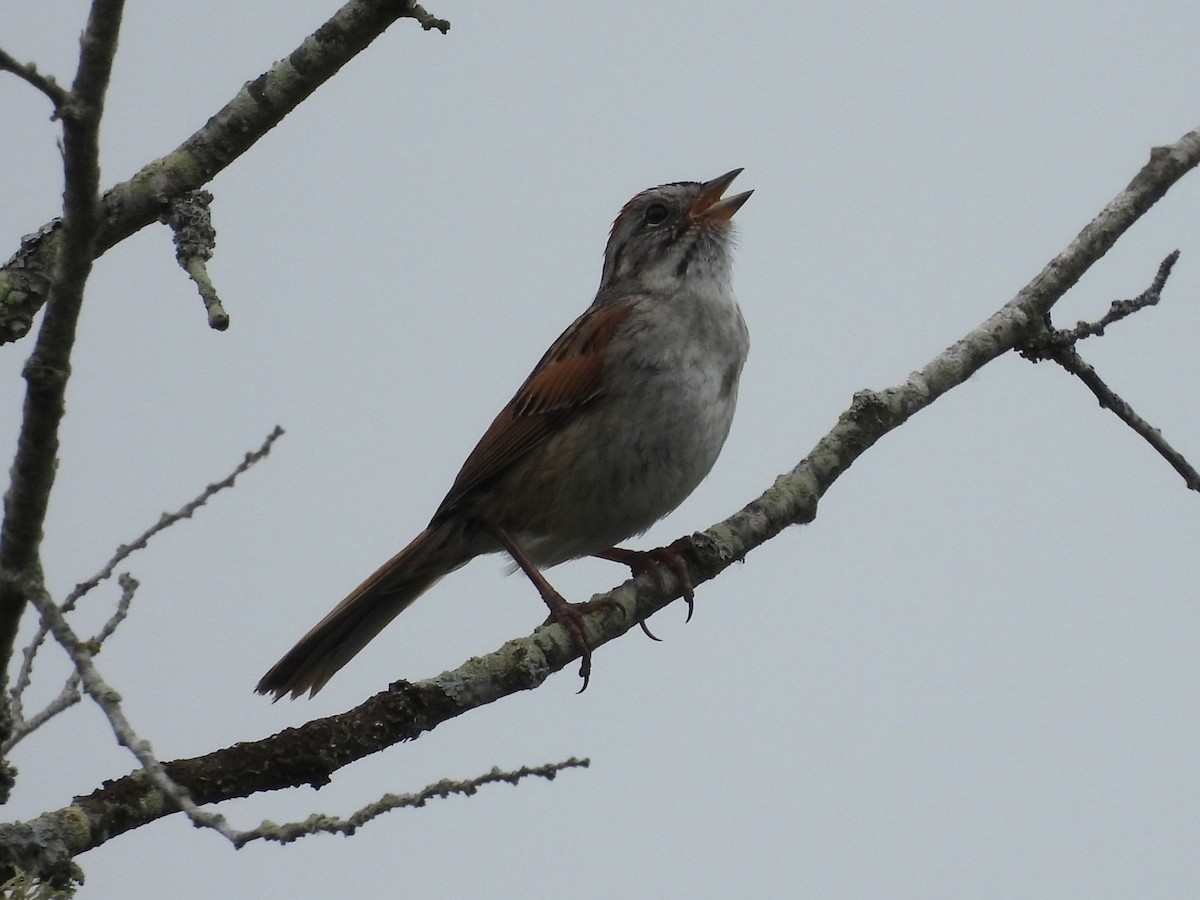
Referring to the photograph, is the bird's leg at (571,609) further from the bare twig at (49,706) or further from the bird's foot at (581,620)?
the bare twig at (49,706)

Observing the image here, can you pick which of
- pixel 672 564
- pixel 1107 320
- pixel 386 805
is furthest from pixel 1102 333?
pixel 386 805

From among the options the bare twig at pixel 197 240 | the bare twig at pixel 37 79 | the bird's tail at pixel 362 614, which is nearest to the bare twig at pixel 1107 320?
the bird's tail at pixel 362 614

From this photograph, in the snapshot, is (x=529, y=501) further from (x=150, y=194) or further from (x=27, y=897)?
(x=27, y=897)

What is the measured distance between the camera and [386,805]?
2.77 metres

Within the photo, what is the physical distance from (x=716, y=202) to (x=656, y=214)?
28cm

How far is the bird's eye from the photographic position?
6496 mm

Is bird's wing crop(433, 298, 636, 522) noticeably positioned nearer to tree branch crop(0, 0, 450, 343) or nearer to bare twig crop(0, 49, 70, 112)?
tree branch crop(0, 0, 450, 343)

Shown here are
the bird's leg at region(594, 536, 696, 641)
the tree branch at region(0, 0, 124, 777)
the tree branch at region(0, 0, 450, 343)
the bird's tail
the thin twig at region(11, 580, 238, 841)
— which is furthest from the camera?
the bird's tail

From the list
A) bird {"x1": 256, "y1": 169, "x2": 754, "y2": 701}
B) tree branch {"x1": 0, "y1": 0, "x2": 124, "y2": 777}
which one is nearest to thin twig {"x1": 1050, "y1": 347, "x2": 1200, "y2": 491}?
bird {"x1": 256, "y1": 169, "x2": 754, "y2": 701}

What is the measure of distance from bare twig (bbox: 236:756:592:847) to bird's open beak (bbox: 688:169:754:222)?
3.62m

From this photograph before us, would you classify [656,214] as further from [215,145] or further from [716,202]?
[215,145]

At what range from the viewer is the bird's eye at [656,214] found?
650 centimetres

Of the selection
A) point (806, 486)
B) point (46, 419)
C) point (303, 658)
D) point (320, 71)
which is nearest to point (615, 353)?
point (806, 486)

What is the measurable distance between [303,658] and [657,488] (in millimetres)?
1462
